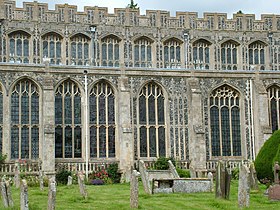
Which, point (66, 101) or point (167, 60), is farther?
point (167, 60)

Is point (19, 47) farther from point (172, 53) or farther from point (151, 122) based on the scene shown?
point (172, 53)

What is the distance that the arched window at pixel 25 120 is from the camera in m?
34.0

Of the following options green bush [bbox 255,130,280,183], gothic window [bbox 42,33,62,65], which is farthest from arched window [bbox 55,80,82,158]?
green bush [bbox 255,130,280,183]

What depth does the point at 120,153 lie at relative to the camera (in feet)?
113

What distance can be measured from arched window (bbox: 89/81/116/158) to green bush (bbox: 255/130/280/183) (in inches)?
452

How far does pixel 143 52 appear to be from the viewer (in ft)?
134

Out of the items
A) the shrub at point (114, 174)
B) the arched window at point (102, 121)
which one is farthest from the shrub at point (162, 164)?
the arched window at point (102, 121)

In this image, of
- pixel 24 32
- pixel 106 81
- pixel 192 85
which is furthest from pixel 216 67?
pixel 24 32

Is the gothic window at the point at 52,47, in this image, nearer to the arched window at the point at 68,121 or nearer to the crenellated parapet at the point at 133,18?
the crenellated parapet at the point at 133,18

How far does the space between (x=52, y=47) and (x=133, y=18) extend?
5945 mm

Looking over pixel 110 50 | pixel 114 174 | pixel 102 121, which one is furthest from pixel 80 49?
pixel 114 174

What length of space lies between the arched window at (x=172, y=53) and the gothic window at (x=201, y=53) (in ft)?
3.64

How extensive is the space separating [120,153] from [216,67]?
433 inches

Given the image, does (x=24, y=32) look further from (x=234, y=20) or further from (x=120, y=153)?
(x=234, y=20)
